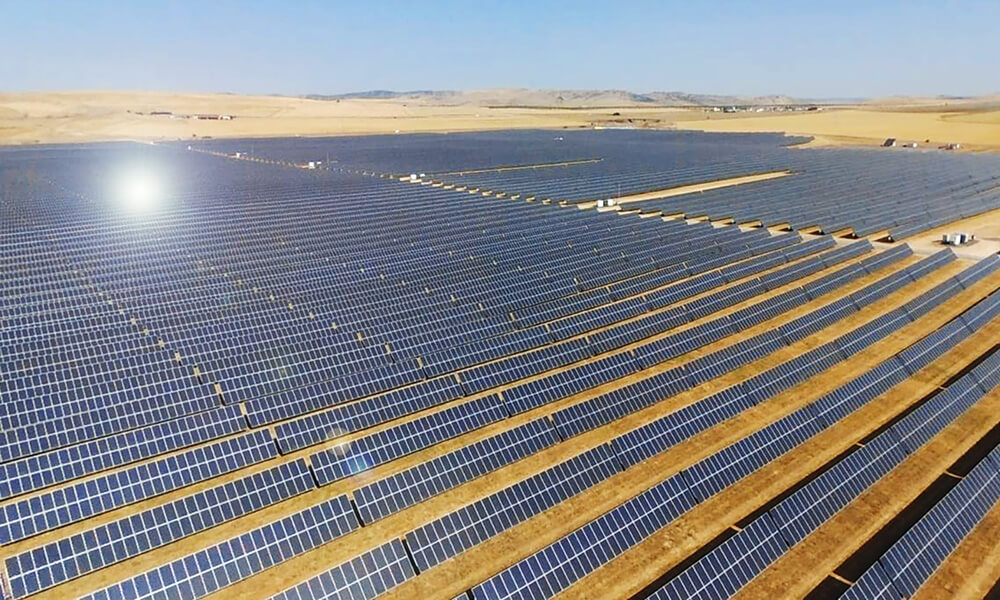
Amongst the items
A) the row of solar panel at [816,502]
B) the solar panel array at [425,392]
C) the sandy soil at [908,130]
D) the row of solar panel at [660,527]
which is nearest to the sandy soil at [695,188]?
the solar panel array at [425,392]

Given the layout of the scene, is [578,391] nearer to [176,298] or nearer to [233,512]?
[233,512]

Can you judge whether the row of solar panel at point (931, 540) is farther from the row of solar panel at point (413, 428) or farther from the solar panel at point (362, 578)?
the row of solar panel at point (413, 428)

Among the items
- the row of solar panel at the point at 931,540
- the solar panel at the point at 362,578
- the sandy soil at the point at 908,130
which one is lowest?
the solar panel at the point at 362,578

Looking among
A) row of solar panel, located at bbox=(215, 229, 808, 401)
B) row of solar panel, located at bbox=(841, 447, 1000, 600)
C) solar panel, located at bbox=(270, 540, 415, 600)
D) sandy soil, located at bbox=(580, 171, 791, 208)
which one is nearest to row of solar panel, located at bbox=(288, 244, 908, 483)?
row of solar panel, located at bbox=(215, 229, 808, 401)

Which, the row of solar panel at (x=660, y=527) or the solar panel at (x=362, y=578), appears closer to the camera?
the solar panel at (x=362, y=578)

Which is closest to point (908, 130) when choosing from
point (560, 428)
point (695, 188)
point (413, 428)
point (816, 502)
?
point (695, 188)

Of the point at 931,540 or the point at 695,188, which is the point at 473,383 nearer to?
the point at 931,540

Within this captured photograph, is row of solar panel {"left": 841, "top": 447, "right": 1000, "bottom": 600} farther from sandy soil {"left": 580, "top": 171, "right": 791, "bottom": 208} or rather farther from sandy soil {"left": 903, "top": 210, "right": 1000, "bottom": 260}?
sandy soil {"left": 580, "top": 171, "right": 791, "bottom": 208}

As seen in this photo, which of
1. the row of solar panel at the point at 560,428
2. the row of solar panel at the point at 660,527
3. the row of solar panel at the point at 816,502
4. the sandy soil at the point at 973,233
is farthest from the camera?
the sandy soil at the point at 973,233
